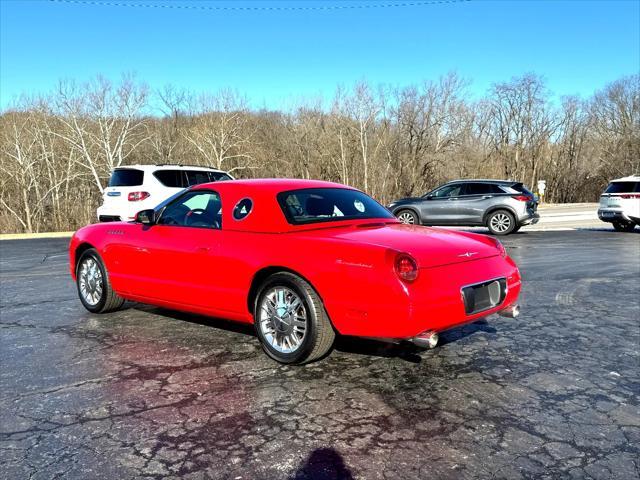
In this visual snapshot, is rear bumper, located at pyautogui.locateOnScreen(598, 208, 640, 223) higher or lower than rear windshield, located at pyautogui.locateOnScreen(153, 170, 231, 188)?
lower

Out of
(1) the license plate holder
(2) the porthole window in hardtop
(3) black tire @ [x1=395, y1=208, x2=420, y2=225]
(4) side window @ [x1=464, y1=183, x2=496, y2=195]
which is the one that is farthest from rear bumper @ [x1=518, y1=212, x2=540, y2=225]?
(2) the porthole window in hardtop

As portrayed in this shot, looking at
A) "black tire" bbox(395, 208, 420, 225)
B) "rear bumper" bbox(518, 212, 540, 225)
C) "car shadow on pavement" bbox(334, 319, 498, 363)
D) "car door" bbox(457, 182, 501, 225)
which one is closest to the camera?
"car shadow on pavement" bbox(334, 319, 498, 363)

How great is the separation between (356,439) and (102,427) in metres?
1.53

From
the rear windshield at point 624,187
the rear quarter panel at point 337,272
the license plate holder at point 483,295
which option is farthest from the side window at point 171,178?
the rear windshield at point 624,187

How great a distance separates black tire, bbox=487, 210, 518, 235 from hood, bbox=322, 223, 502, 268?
12.1 meters

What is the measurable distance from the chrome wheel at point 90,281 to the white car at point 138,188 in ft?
19.2

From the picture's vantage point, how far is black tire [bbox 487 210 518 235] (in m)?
16.1

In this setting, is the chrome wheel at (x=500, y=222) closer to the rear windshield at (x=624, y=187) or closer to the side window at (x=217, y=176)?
the rear windshield at (x=624, y=187)

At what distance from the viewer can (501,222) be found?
16.3 m

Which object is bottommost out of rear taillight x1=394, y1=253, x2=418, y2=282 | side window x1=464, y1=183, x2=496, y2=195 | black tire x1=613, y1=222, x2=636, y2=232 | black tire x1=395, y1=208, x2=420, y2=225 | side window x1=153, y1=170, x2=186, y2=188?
black tire x1=613, y1=222, x2=636, y2=232

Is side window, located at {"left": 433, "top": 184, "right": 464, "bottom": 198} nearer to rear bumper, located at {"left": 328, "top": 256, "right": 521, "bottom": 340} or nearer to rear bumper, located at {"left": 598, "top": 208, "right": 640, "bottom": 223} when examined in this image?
rear bumper, located at {"left": 598, "top": 208, "right": 640, "bottom": 223}

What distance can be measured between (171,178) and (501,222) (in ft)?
32.6

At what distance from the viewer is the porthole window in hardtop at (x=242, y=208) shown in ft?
15.3

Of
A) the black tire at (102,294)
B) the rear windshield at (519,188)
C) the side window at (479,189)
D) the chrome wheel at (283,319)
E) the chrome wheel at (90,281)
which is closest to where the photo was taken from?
the chrome wheel at (283,319)
